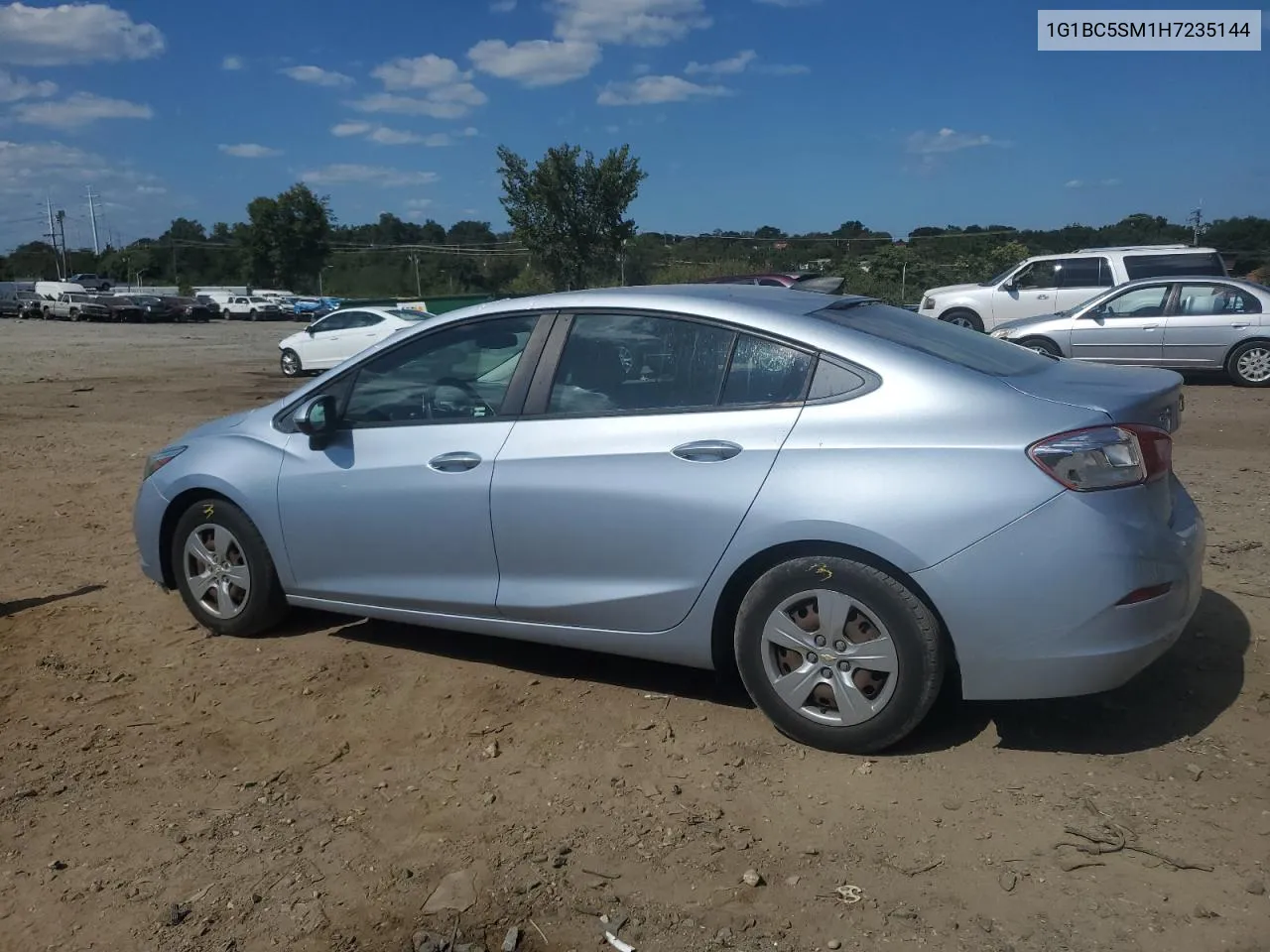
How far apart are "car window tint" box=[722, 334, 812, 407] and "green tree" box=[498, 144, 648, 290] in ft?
120

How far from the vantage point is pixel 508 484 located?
13.6 feet

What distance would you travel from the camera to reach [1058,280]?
1752 cm

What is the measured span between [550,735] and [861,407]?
1647mm

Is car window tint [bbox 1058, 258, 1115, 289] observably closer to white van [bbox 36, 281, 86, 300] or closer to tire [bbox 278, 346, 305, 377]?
tire [bbox 278, 346, 305, 377]

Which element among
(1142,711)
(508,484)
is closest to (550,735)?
(508,484)

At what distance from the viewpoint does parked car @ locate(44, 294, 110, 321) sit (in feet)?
182

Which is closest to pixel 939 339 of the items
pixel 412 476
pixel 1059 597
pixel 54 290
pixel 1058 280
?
pixel 1059 597

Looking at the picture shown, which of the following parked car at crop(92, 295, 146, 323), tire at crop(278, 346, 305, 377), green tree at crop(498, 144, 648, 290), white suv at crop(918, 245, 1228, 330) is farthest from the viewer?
parked car at crop(92, 295, 146, 323)

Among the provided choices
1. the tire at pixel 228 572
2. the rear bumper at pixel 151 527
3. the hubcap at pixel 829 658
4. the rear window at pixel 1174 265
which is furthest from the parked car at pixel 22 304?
the hubcap at pixel 829 658

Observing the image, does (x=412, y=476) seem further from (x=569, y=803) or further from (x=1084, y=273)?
(x=1084, y=273)

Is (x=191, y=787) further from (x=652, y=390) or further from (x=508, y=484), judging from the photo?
(x=652, y=390)

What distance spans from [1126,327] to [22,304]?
6270 centimetres

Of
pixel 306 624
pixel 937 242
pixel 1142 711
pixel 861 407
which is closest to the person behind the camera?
pixel 861 407

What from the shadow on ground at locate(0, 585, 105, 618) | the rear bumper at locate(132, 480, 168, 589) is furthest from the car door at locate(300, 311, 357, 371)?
the rear bumper at locate(132, 480, 168, 589)
